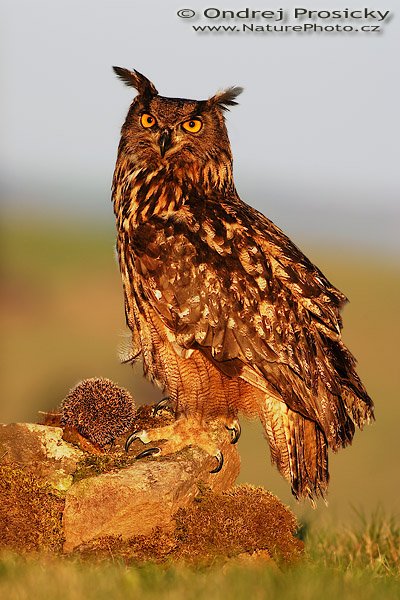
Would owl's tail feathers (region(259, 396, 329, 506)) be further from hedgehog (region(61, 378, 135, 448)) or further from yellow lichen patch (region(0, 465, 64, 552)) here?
yellow lichen patch (region(0, 465, 64, 552))

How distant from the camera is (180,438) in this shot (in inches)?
211

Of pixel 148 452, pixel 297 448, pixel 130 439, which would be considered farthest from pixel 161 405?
pixel 297 448

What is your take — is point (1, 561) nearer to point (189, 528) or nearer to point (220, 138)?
point (189, 528)

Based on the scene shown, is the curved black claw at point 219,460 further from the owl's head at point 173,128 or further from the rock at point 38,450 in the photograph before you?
the owl's head at point 173,128

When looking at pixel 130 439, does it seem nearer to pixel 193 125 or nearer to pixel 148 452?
pixel 148 452

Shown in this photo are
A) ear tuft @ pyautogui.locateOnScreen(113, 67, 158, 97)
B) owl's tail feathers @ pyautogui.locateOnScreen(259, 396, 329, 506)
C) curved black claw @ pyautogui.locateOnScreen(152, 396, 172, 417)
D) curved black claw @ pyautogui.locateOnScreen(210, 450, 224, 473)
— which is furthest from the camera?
curved black claw @ pyautogui.locateOnScreen(152, 396, 172, 417)

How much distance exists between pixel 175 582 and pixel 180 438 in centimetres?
153

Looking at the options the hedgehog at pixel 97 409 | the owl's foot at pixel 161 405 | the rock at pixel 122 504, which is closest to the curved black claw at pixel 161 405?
the owl's foot at pixel 161 405

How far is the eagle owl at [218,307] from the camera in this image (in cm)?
504

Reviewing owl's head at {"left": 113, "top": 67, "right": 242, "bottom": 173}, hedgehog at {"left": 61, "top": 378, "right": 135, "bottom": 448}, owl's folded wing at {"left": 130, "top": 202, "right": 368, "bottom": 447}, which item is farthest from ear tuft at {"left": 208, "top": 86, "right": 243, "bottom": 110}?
hedgehog at {"left": 61, "top": 378, "right": 135, "bottom": 448}

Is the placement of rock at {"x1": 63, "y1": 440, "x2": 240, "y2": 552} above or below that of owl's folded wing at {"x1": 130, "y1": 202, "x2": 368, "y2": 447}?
below

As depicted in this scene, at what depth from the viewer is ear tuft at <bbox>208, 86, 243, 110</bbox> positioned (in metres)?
5.65

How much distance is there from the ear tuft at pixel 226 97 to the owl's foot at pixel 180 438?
1.99 metres

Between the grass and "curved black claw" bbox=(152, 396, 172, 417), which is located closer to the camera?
the grass
